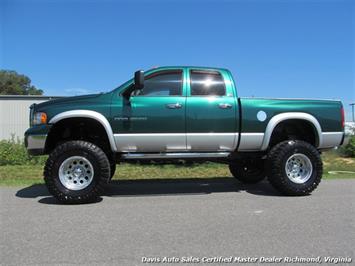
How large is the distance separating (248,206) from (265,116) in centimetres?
182

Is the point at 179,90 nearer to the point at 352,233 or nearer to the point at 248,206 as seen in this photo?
the point at 248,206

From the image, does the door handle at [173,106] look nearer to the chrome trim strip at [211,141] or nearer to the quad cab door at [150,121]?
the quad cab door at [150,121]

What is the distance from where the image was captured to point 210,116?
760 centimetres

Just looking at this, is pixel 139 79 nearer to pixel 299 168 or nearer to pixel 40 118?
pixel 40 118

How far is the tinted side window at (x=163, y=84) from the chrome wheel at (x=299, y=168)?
2.39 metres

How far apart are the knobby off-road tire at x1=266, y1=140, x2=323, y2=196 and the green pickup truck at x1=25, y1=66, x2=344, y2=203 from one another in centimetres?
2

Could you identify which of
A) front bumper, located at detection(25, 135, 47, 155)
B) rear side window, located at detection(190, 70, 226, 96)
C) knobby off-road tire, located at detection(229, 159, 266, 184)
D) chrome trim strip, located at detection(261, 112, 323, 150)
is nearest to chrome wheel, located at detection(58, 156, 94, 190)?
front bumper, located at detection(25, 135, 47, 155)

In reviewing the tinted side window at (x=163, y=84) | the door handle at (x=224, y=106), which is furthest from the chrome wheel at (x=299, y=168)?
the tinted side window at (x=163, y=84)

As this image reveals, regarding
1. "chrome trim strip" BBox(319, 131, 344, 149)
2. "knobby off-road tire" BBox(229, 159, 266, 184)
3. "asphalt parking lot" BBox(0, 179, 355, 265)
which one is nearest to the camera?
"asphalt parking lot" BBox(0, 179, 355, 265)

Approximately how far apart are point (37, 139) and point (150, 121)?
75.0 inches

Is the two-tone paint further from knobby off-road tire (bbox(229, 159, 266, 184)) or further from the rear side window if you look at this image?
knobby off-road tire (bbox(229, 159, 266, 184))

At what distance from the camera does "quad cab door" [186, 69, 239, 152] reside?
7.58 m

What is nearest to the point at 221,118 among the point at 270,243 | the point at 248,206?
the point at 248,206

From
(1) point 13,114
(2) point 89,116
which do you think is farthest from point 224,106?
(1) point 13,114
